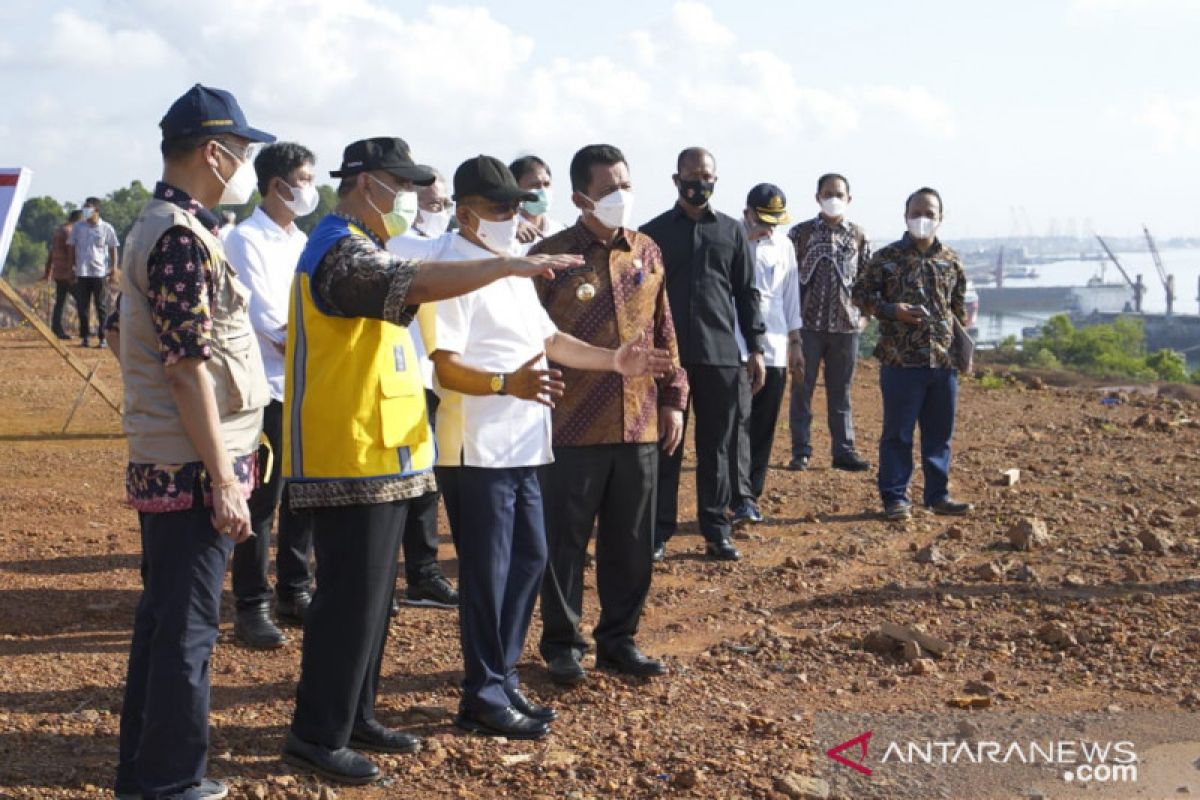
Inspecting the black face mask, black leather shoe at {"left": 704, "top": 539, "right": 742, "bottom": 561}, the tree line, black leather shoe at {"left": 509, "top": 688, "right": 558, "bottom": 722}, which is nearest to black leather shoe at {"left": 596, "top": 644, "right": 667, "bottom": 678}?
black leather shoe at {"left": 509, "top": 688, "right": 558, "bottom": 722}

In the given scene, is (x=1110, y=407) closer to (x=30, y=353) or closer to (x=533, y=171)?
(x=533, y=171)

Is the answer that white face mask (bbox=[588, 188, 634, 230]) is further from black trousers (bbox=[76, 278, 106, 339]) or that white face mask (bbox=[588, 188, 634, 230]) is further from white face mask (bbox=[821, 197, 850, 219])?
black trousers (bbox=[76, 278, 106, 339])

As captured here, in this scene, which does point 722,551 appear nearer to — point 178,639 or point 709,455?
point 709,455

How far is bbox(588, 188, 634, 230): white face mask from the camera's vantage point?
5.59m

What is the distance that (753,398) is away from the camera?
917 cm

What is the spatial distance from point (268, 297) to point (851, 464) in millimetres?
5644

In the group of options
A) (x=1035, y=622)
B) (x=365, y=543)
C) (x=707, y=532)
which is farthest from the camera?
(x=707, y=532)

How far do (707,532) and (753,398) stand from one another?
64.1 inches

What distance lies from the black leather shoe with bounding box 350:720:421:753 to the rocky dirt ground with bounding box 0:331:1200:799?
5 centimetres

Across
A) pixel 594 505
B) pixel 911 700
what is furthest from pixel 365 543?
pixel 911 700

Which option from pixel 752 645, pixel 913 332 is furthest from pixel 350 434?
pixel 913 332

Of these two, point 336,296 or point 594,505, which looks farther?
point 594,505

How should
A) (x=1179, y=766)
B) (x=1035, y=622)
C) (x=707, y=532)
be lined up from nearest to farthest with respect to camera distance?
(x=1179, y=766) → (x=1035, y=622) → (x=707, y=532)

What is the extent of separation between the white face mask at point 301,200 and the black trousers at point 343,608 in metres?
2.18
